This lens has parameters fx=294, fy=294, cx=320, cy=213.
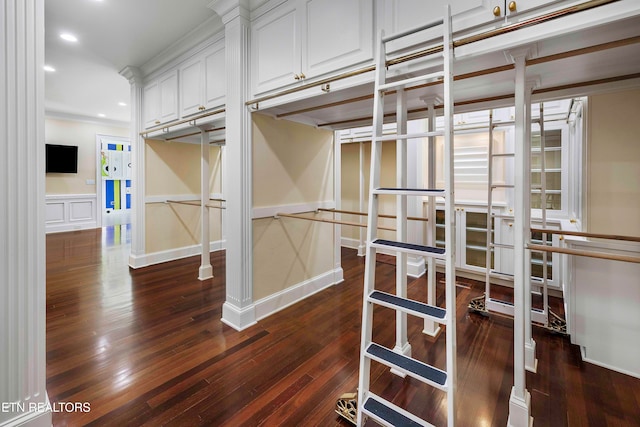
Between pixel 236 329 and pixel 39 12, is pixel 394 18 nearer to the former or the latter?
pixel 39 12

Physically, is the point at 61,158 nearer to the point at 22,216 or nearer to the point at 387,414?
the point at 22,216

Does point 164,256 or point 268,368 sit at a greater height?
point 164,256

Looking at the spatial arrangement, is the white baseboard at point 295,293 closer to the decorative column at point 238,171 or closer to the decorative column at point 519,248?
the decorative column at point 238,171

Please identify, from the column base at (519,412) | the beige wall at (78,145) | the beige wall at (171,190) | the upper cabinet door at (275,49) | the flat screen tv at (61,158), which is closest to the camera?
the column base at (519,412)

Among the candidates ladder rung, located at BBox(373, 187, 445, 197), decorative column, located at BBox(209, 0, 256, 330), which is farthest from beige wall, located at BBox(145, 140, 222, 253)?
ladder rung, located at BBox(373, 187, 445, 197)

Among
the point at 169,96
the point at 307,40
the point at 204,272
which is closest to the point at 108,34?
the point at 169,96

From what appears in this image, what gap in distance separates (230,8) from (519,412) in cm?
330

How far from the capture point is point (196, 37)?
3047 mm

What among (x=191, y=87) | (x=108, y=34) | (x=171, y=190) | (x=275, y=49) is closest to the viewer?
(x=275, y=49)

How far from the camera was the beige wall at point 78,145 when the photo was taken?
6.79m

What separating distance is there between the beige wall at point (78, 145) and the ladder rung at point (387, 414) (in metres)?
8.43

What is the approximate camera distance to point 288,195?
9.82 ft

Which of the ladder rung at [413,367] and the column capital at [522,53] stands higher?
the column capital at [522,53]

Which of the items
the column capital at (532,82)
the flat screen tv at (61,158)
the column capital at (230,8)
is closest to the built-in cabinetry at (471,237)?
the column capital at (532,82)
